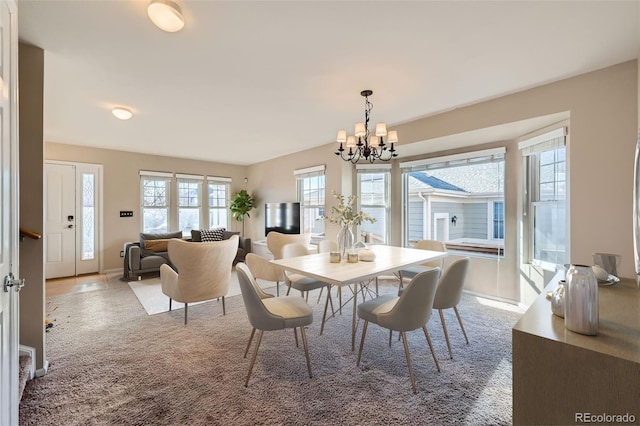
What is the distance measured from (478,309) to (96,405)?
379 centimetres

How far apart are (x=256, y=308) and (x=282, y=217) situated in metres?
4.20

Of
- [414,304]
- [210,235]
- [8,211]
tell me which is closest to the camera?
[8,211]

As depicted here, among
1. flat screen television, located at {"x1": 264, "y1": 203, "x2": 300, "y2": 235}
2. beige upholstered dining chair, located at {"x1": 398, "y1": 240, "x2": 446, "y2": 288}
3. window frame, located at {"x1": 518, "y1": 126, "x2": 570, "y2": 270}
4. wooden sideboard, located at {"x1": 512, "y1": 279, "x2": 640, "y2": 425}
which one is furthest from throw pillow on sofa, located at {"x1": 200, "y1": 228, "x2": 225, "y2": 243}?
wooden sideboard, located at {"x1": 512, "y1": 279, "x2": 640, "y2": 425}

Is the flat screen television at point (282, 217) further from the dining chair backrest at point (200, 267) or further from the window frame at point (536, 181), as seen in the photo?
the window frame at point (536, 181)

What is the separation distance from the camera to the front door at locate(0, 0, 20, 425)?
3.81 ft

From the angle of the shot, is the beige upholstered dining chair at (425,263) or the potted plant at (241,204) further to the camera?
the potted plant at (241,204)

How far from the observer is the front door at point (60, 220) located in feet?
16.0

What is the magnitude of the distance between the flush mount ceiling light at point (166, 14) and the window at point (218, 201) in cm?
540

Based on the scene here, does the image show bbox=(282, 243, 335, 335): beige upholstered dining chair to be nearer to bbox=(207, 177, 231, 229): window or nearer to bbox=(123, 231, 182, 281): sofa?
bbox=(123, 231, 182, 281): sofa

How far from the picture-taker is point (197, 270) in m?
2.85

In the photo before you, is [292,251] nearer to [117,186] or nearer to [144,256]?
[144,256]

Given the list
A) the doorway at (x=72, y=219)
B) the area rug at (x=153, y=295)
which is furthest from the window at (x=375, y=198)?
the doorway at (x=72, y=219)

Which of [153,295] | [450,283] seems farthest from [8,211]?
[153,295]

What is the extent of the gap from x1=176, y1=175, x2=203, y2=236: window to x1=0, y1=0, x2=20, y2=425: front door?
5353 mm
